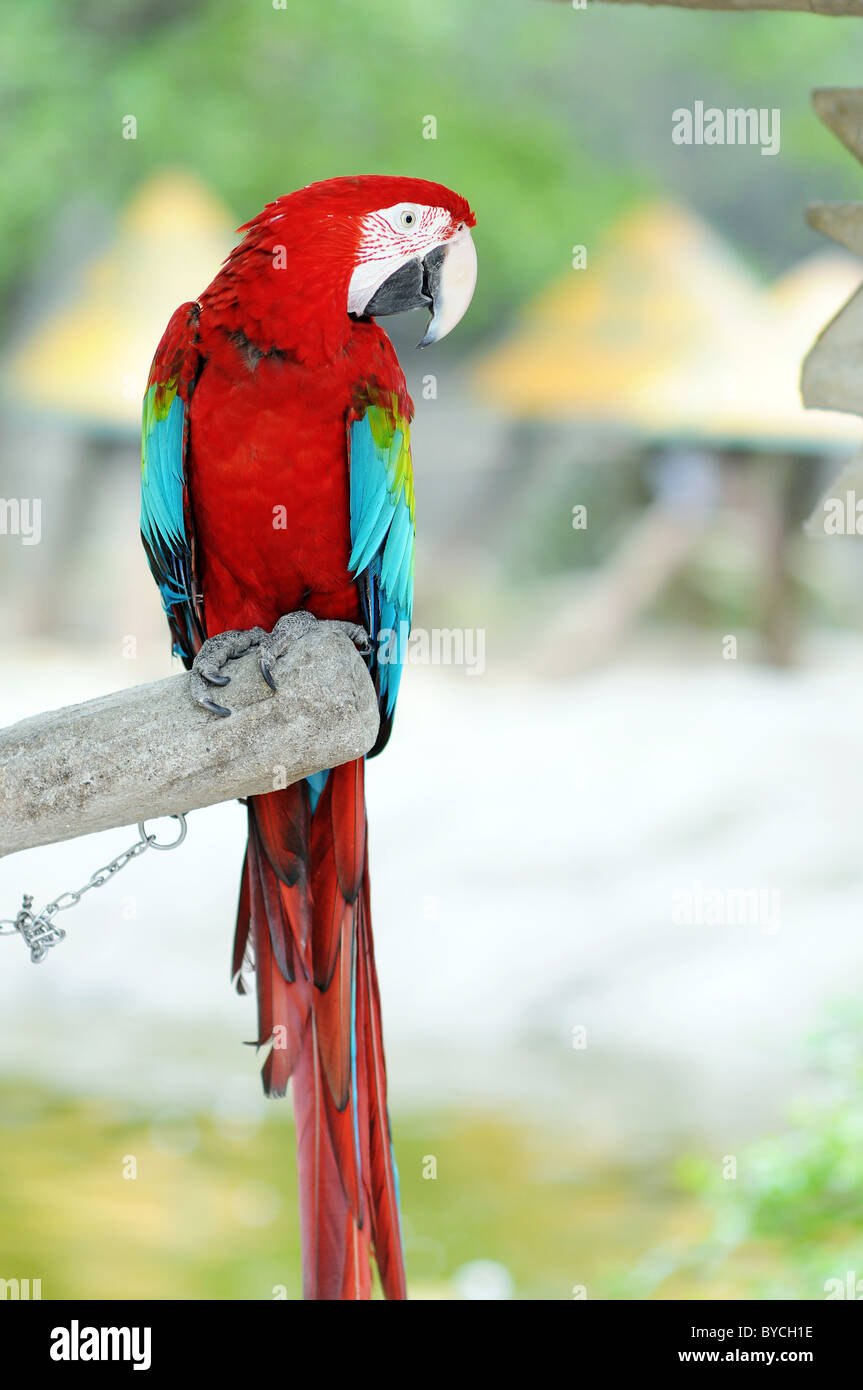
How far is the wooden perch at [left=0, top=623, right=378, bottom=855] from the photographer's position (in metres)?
0.75

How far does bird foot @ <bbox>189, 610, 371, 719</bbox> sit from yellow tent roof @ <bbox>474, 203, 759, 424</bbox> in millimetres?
2899

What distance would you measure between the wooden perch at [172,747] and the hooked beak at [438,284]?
238 millimetres

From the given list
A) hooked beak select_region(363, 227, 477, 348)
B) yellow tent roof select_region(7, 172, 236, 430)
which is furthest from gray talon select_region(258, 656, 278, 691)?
yellow tent roof select_region(7, 172, 236, 430)

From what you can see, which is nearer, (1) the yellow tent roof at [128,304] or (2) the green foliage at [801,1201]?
(2) the green foliage at [801,1201]

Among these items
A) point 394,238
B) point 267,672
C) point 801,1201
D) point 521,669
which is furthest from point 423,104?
point 267,672

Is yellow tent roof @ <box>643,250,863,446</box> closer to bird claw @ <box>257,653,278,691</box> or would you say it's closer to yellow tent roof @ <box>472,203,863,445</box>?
yellow tent roof @ <box>472,203,863,445</box>

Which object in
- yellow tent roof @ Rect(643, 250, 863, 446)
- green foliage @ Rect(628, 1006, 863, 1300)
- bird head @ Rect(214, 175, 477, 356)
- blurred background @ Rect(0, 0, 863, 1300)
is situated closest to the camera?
bird head @ Rect(214, 175, 477, 356)

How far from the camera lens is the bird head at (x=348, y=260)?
0.75 meters

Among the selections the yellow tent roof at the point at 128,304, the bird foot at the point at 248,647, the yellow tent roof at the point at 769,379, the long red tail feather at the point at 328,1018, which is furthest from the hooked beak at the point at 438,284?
the yellow tent roof at the point at 769,379

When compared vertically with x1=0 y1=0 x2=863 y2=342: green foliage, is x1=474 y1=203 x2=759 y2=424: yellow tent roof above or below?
below

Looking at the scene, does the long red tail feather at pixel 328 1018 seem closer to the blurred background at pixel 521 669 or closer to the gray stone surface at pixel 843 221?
the gray stone surface at pixel 843 221

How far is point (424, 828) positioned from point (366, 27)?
2.80 metres

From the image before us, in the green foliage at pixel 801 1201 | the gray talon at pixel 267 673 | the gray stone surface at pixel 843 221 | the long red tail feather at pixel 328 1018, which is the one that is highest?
the gray stone surface at pixel 843 221

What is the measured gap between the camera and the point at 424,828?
326cm
